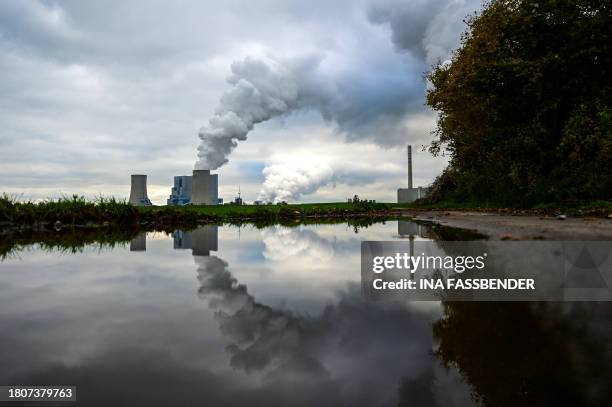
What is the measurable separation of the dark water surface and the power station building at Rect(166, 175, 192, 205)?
49.2 metres

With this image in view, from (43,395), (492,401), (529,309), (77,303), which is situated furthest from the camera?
(77,303)

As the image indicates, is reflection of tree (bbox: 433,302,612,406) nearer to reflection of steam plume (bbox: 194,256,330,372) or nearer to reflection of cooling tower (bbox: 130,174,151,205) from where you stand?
reflection of steam plume (bbox: 194,256,330,372)

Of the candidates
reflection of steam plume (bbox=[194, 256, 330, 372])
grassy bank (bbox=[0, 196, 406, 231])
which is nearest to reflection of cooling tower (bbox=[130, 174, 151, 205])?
grassy bank (bbox=[0, 196, 406, 231])

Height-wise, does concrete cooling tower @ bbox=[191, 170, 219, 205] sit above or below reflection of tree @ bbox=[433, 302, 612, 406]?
above

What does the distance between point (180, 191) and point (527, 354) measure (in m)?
54.4

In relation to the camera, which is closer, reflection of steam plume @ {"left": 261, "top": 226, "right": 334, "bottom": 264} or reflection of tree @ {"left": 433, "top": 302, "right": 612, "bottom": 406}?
reflection of tree @ {"left": 433, "top": 302, "right": 612, "bottom": 406}

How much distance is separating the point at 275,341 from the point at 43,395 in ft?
3.01

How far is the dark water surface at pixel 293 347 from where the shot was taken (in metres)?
1.43

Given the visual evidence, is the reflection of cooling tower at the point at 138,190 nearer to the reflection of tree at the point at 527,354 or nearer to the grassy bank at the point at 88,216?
the grassy bank at the point at 88,216

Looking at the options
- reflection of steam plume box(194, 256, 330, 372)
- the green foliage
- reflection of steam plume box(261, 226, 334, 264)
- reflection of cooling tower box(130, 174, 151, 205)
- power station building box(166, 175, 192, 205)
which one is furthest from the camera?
power station building box(166, 175, 192, 205)

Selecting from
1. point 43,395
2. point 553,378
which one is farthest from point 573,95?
point 43,395

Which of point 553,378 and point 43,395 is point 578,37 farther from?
point 43,395

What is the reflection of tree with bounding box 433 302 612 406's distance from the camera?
1378mm

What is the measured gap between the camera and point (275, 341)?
196 centimetres
